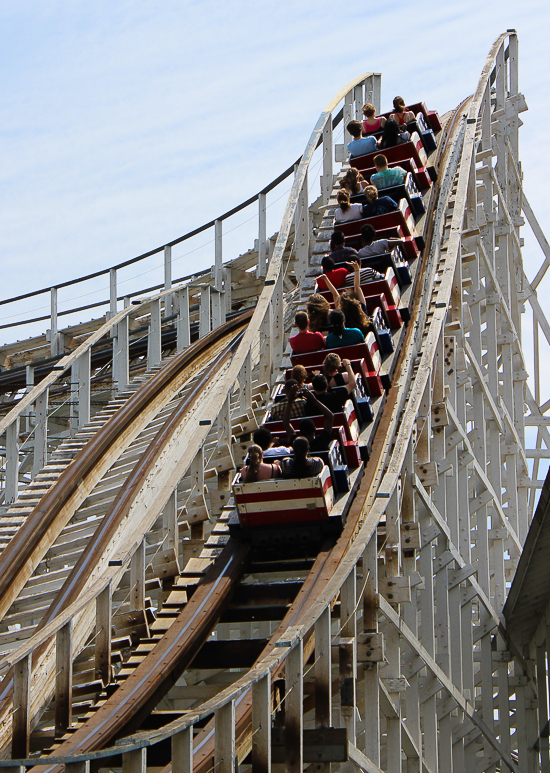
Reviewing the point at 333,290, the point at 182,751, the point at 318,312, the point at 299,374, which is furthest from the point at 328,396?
the point at 182,751

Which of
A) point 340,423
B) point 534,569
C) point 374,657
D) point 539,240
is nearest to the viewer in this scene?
point 374,657

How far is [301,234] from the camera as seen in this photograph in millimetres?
14180

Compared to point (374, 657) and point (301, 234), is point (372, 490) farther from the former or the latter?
point (301, 234)

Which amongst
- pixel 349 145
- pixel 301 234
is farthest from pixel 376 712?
pixel 349 145

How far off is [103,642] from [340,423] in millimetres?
2736

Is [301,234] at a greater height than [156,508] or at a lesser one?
greater

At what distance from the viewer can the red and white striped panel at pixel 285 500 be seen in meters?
8.18

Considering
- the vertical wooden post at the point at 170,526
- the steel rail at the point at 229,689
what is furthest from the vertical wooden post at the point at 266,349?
the vertical wooden post at the point at 170,526

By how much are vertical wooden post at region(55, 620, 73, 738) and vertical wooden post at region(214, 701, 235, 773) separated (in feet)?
4.53

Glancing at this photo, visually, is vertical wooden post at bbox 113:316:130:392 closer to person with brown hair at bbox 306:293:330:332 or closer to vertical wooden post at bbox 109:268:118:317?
vertical wooden post at bbox 109:268:118:317

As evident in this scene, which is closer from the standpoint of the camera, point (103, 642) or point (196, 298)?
point (103, 642)

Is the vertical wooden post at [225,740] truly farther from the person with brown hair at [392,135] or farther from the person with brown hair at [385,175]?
the person with brown hair at [392,135]

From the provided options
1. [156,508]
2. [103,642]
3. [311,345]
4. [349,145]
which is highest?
[349,145]

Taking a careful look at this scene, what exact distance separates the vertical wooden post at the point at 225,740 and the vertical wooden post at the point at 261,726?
238mm
